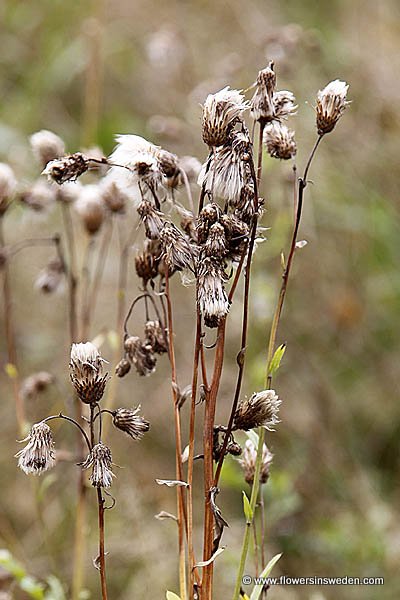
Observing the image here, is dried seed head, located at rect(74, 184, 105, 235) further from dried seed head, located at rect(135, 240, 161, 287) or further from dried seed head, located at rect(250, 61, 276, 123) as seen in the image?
dried seed head, located at rect(250, 61, 276, 123)

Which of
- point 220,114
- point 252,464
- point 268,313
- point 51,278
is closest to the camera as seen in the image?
point 220,114

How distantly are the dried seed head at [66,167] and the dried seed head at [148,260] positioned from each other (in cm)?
12

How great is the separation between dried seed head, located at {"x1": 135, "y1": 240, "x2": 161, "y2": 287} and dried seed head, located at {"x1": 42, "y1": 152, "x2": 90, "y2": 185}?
0.40ft

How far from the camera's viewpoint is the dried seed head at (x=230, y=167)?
816 millimetres

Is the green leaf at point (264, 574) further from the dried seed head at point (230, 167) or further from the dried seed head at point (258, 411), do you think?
the dried seed head at point (230, 167)

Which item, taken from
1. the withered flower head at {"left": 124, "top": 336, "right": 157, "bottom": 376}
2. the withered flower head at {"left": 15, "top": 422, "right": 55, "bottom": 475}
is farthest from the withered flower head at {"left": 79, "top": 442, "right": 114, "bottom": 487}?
the withered flower head at {"left": 124, "top": 336, "right": 157, "bottom": 376}

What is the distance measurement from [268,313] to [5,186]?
0.97 m

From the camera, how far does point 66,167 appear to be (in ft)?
2.82

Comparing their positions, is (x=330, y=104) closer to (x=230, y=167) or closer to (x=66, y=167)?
(x=230, y=167)

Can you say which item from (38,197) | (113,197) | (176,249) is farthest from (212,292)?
(38,197)

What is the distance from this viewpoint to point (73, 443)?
91.2 inches

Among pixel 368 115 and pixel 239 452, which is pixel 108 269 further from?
pixel 239 452

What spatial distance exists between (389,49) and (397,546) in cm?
228

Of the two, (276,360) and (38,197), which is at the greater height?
(38,197)
